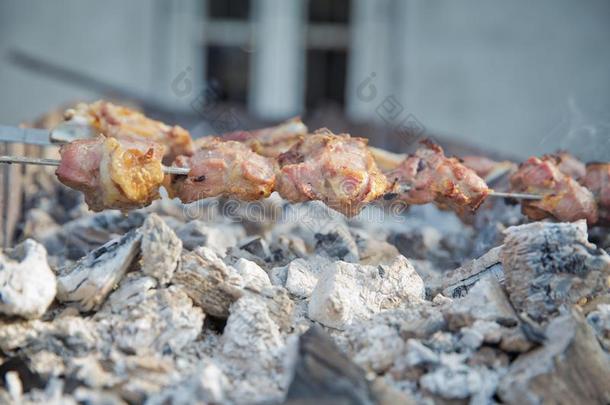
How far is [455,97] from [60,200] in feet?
18.2

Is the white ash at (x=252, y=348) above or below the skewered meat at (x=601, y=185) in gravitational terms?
below

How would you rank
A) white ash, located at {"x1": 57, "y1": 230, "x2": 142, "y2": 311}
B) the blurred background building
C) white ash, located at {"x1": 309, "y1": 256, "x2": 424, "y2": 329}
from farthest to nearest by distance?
the blurred background building → white ash, located at {"x1": 309, "y1": 256, "x2": 424, "y2": 329} → white ash, located at {"x1": 57, "y1": 230, "x2": 142, "y2": 311}

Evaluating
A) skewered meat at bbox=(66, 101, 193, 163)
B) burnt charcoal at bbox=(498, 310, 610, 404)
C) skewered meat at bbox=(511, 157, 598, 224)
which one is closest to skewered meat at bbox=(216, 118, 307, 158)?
skewered meat at bbox=(66, 101, 193, 163)

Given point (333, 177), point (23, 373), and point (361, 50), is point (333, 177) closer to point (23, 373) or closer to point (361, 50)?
point (23, 373)

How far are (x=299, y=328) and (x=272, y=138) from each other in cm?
167

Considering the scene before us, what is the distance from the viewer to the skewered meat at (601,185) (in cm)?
→ 404

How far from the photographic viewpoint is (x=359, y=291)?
10.2ft

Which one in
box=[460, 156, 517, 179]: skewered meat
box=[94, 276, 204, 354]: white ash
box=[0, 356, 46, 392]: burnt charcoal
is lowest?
box=[0, 356, 46, 392]: burnt charcoal

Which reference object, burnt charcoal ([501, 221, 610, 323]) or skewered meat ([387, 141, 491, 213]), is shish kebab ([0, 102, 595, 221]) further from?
burnt charcoal ([501, 221, 610, 323])

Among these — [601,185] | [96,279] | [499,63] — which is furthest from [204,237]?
[499,63]

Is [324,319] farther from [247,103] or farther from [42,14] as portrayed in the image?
[42,14]

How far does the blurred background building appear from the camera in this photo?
8820 millimetres

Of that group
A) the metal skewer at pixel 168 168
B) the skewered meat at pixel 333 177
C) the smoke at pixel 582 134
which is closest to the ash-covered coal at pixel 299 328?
the skewered meat at pixel 333 177

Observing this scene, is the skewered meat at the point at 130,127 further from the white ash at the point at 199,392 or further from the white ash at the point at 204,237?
the white ash at the point at 199,392
